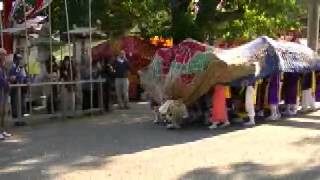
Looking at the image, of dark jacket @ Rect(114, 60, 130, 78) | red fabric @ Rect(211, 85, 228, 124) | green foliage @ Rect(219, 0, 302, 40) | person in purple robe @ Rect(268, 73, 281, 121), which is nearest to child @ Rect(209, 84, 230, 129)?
red fabric @ Rect(211, 85, 228, 124)

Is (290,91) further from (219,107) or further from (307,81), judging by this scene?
(219,107)

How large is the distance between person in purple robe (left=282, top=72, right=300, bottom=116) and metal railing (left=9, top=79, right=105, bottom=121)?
190 inches

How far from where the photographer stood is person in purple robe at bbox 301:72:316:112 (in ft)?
55.3

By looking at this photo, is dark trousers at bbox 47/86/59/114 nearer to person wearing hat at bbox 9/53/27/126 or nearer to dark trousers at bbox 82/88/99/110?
dark trousers at bbox 82/88/99/110

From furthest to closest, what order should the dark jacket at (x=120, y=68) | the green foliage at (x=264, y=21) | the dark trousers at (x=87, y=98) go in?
the green foliage at (x=264, y=21)
the dark jacket at (x=120, y=68)
the dark trousers at (x=87, y=98)

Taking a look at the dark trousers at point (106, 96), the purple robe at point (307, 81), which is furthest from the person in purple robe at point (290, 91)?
the dark trousers at point (106, 96)

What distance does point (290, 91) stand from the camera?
53.6ft

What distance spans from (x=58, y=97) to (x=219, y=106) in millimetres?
4759

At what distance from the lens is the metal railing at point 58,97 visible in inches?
599

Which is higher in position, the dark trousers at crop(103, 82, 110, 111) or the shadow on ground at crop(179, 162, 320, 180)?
the dark trousers at crop(103, 82, 110, 111)

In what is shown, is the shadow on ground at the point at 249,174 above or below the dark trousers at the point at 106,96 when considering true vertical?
below

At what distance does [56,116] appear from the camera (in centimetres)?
1598

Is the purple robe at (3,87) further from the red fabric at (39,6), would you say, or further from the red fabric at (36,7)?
the red fabric at (36,7)

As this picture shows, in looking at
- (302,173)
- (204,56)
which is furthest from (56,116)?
(302,173)
